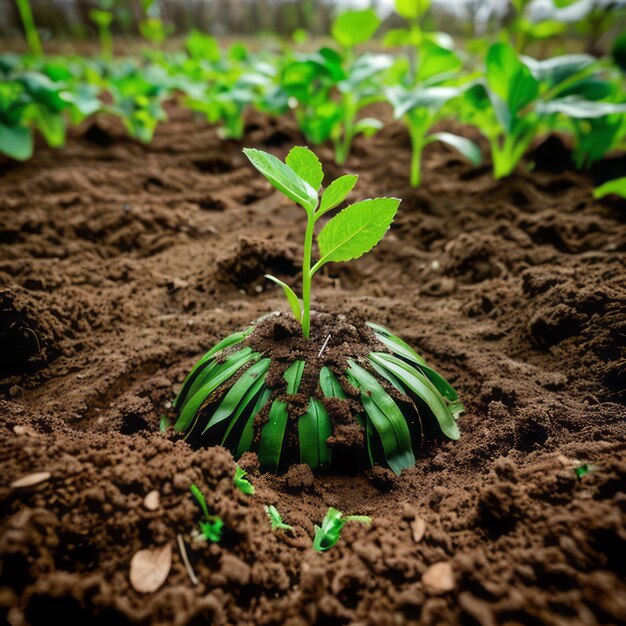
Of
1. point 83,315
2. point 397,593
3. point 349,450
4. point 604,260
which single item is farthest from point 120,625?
point 604,260

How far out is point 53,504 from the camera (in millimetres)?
828

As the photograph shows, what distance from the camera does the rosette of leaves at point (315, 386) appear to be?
3.56 feet

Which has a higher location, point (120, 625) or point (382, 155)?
point (382, 155)

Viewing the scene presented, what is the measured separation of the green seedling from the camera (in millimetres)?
923

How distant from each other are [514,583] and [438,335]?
1.01 meters

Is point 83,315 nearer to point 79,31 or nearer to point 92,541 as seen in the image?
point 92,541

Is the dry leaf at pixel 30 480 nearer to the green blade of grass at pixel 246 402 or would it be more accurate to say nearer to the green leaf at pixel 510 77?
the green blade of grass at pixel 246 402

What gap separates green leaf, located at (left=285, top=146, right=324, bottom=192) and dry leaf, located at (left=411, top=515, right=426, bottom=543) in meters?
0.77

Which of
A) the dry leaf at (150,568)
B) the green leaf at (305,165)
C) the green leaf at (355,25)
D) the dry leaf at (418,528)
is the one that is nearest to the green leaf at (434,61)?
the green leaf at (355,25)

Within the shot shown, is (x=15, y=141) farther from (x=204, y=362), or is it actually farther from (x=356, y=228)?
(x=356, y=228)

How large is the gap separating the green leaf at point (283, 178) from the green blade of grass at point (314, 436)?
1.64 feet

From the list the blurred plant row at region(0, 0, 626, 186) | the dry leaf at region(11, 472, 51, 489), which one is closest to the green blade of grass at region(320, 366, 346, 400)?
the dry leaf at region(11, 472, 51, 489)

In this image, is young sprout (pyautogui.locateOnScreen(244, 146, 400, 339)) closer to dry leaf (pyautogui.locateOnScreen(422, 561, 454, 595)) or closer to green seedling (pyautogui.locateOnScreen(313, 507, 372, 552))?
green seedling (pyautogui.locateOnScreen(313, 507, 372, 552))

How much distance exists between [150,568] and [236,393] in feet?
1.51
